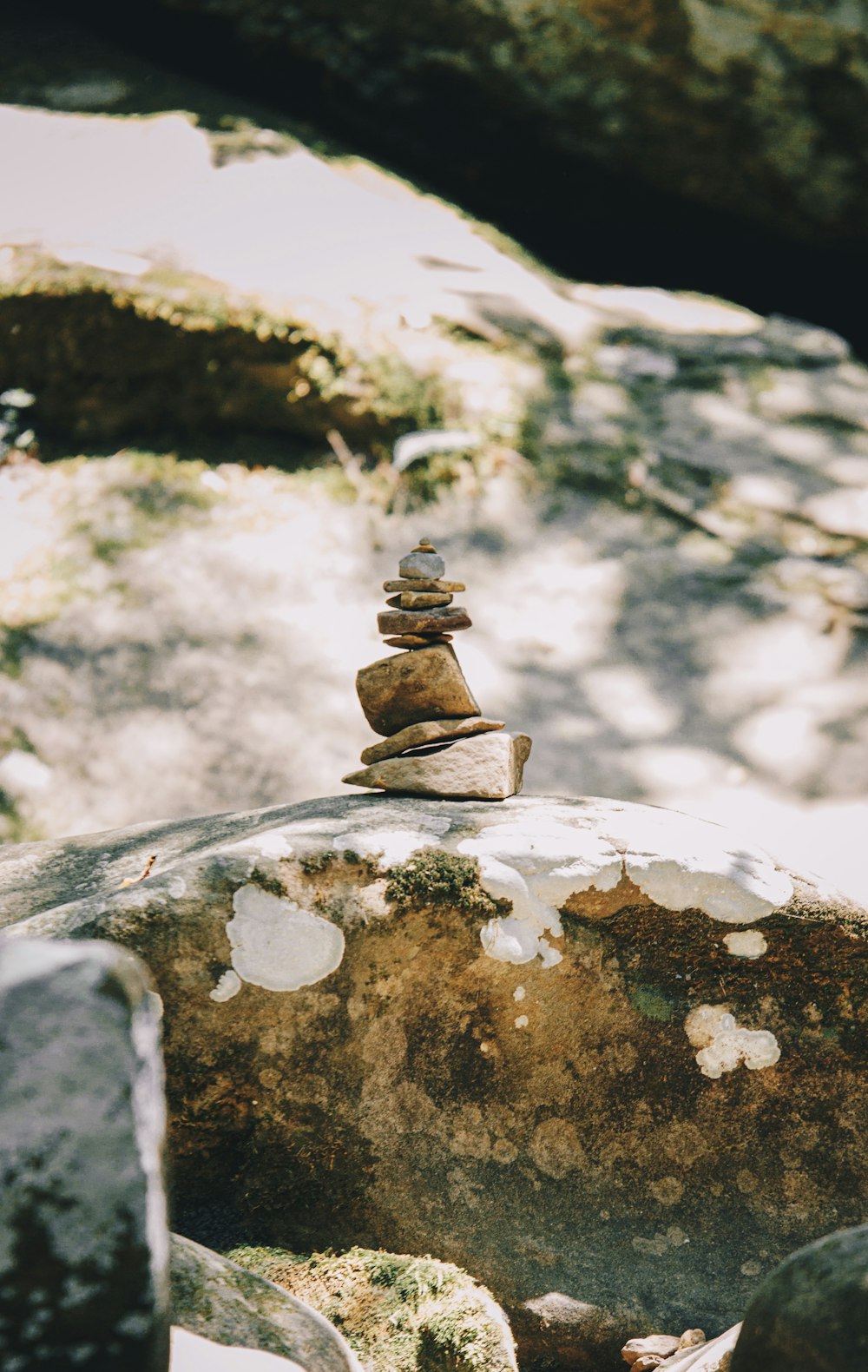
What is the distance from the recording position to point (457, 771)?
268 centimetres

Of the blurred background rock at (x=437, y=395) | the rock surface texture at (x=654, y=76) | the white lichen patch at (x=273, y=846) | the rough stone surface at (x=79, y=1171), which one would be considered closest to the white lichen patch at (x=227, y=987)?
the white lichen patch at (x=273, y=846)

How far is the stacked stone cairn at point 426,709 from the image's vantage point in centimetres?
269

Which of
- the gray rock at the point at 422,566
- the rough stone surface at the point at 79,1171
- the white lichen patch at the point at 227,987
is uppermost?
the rough stone surface at the point at 79,1171

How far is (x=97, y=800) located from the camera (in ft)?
14.3

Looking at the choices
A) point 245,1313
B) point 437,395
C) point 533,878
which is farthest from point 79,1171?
point 437,395

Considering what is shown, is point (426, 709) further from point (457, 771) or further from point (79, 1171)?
point (79, 1171)

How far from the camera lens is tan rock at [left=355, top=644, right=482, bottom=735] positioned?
2.78 m

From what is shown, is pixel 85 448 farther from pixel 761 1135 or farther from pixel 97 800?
pixel 761 1135

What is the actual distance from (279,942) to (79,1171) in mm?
827

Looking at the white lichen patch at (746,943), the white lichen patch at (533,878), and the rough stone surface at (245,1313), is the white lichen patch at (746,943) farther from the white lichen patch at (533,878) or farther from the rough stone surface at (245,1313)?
the rough stone surface at (245,1313)

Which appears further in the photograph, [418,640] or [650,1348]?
[418,640]

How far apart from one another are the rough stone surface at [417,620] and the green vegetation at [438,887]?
2.54 feet

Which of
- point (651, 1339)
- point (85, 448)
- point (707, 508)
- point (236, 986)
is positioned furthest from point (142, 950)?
point (707, 508)

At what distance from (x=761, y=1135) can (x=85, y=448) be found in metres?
4.38
